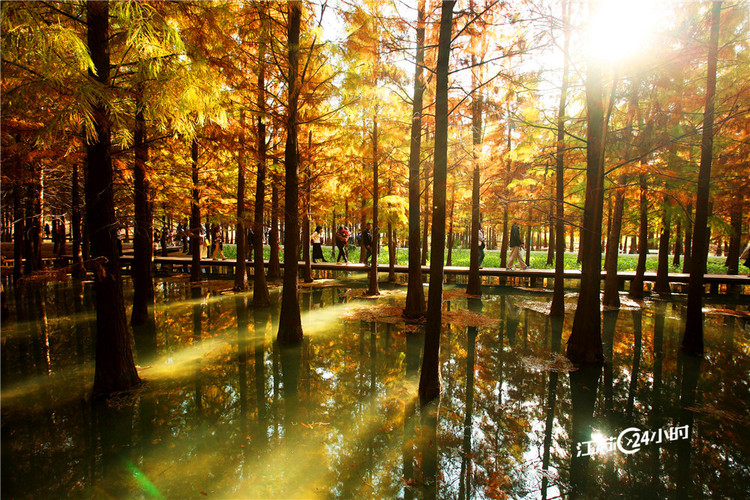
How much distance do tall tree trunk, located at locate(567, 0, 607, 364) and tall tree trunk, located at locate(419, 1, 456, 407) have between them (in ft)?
11.1

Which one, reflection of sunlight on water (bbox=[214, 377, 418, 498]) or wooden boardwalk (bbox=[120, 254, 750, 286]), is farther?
wooden boardwalk (bbox=[120, 254, 750, 286])

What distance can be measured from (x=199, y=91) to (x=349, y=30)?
14.8 feet

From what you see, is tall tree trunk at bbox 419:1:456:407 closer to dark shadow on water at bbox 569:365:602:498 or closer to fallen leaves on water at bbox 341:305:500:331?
dark shadow on water at bbox 569:365:602:498

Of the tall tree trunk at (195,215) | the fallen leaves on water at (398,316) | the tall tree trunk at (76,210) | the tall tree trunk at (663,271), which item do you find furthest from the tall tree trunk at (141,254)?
the tall tree trunk at (663,271)

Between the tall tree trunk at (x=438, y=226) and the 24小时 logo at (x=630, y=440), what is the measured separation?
6.82 ft

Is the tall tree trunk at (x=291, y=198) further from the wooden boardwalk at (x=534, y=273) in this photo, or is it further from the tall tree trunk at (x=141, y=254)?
the wooden boardwalk at (x=534, y=273)

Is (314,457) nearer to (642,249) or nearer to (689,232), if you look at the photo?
(642,249)

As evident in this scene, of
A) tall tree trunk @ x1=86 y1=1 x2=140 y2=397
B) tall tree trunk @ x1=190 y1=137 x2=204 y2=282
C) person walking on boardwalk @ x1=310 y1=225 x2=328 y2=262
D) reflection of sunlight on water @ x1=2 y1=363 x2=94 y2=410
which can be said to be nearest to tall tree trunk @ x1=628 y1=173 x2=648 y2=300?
tall tree trunk @ x1=86 y1=1 x2=140 y2=397

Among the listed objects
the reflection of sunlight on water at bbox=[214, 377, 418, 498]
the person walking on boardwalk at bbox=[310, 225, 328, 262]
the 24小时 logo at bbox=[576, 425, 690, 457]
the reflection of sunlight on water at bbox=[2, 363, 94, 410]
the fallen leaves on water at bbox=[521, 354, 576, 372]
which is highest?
the person walking on boardwalk at bbox=[310, 225, 328, 262]

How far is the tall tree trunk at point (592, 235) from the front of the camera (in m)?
6.77

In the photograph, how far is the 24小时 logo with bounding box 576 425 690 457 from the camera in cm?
427

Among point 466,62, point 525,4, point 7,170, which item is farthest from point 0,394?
point 525,4

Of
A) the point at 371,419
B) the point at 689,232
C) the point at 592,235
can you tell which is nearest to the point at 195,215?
the point at 371,419

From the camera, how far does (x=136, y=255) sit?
10.1 meters
